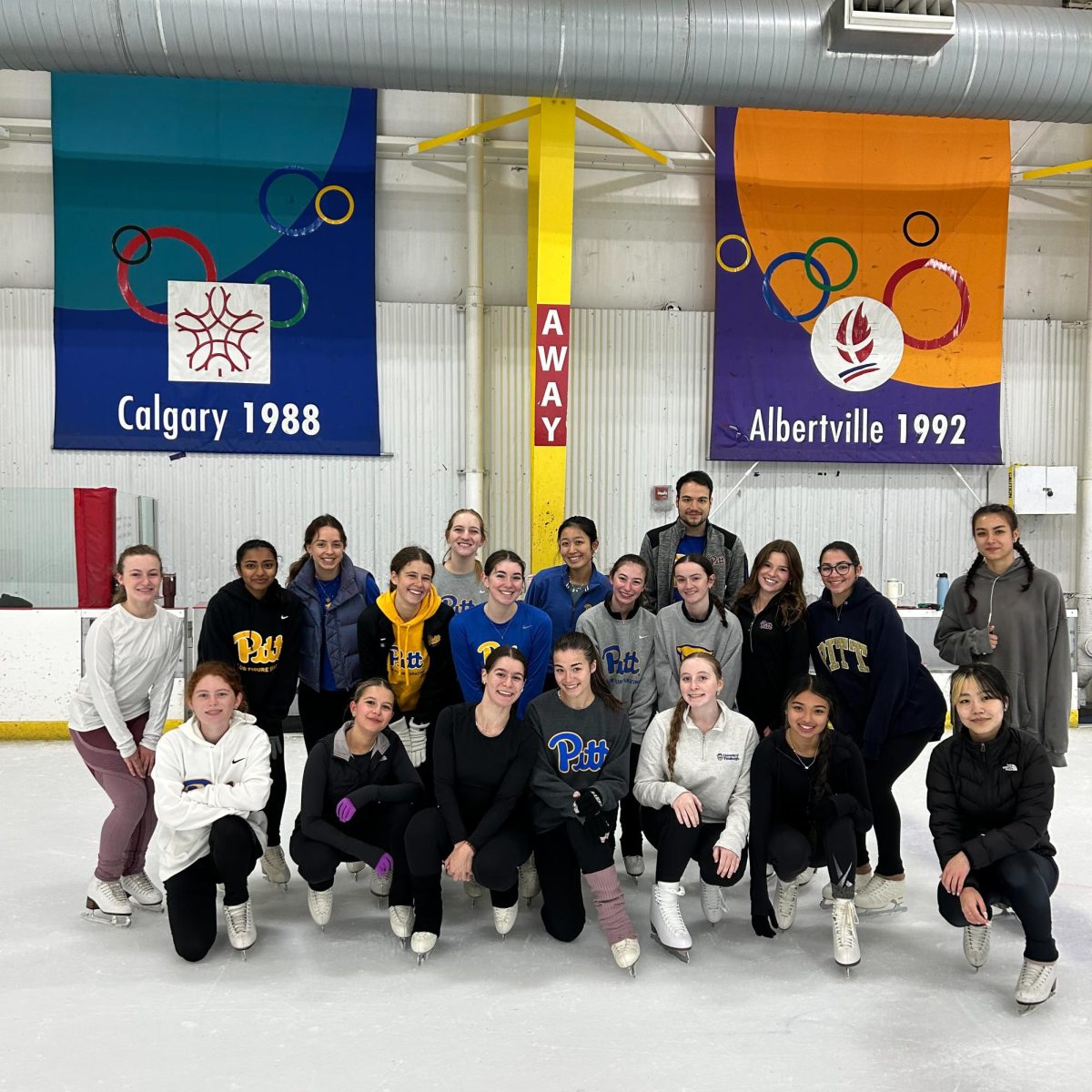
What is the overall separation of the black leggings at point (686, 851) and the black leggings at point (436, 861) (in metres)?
0.45

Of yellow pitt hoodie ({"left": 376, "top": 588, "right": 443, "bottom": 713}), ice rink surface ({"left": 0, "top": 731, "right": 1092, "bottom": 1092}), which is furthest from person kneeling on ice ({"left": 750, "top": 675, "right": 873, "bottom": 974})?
yellow pitt hoodie ({"left": 376, "top": 588, "right": 443, "bottom": 713})

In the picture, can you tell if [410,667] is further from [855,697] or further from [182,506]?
[182,506]

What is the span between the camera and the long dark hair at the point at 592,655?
3299 millimetres

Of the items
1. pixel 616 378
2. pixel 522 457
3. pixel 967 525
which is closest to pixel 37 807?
pixel 522 457

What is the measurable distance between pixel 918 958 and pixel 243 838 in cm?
212

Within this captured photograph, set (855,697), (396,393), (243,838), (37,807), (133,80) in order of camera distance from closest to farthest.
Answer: (243,838)
(855,697)
(37,807)
(133,80)
(396,393)

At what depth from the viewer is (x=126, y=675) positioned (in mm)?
3436

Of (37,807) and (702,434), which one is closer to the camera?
(37,807)

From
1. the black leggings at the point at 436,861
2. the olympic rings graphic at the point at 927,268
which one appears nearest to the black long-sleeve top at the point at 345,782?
the black leggings at the point at 436,861

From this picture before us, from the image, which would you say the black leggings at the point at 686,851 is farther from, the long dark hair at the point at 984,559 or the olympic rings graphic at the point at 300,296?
the olympic rings graphic at the point at 300,296

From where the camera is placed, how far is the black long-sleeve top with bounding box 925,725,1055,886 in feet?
9.41

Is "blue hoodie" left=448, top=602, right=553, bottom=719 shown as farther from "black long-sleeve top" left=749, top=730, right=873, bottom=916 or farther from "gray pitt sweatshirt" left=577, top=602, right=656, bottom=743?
"black long-sleeve top" left=749, top=730, right=873, bottom=916

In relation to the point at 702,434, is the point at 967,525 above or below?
below

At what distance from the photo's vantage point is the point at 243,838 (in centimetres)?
310
